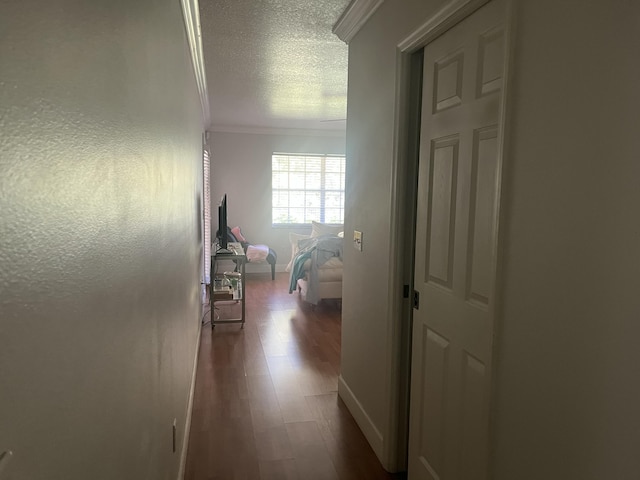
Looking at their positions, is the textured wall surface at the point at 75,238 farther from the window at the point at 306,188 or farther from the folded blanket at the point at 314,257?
the window at the point at 306,188

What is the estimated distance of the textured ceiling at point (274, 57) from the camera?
284 cm

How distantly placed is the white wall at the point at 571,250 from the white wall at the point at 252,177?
7.13 m

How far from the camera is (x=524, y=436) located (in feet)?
4.42

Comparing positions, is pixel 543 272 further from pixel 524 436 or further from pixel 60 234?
pixel 60 234

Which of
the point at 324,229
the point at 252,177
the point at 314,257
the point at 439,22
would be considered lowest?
the point at 314,257

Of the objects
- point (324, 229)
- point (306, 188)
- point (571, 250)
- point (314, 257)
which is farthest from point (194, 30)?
point (306, 188)

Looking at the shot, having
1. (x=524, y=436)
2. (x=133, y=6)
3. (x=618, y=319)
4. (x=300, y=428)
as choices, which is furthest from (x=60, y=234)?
(x=300, y=428)

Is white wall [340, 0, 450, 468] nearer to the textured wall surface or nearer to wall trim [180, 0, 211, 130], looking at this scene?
wall trim [180, 0, 211, 130]

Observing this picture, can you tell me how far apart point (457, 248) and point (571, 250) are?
0.65 metres

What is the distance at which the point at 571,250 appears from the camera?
3.82ft

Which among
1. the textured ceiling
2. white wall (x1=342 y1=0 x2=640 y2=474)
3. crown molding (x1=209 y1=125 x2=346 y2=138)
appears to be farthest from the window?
white wall (x1=342 y1=0 x2=640 y2=474)

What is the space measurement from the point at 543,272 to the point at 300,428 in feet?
6.70

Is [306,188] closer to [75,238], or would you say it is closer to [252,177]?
[252,177]

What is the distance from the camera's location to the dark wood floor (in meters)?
2.44
